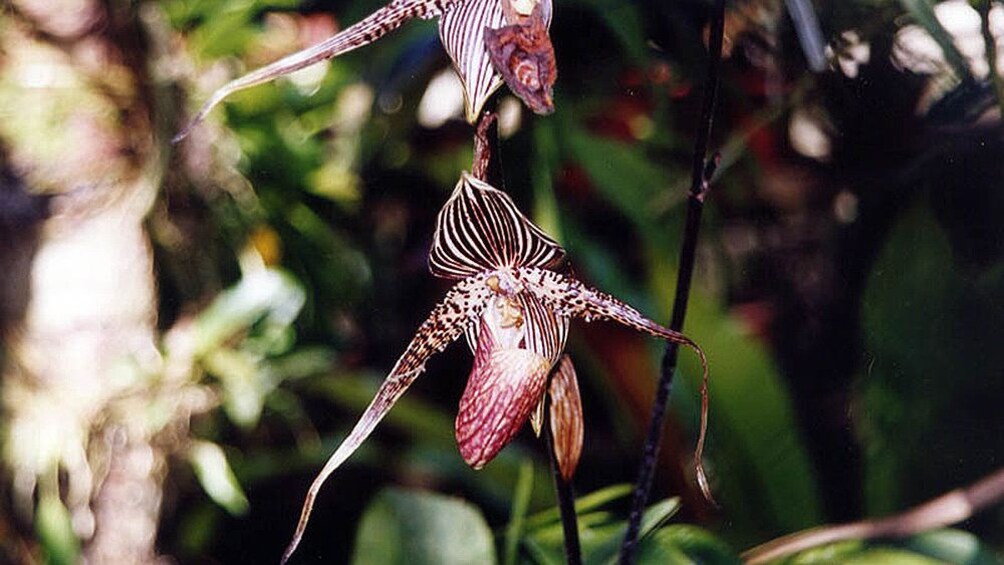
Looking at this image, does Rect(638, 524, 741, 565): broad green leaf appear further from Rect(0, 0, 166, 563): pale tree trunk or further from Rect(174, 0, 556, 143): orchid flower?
Rect(0, 0, 166, 563): pale tree trunk

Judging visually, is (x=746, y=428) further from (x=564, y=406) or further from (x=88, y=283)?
(x=88, y=283)

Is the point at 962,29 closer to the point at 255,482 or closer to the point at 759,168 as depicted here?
the point at 759,168

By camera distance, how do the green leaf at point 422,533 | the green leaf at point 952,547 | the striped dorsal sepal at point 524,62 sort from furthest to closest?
the green leaf at point 422,533 < the green leaf at point 952,547 < the striped dorsal sepal at point 524,62

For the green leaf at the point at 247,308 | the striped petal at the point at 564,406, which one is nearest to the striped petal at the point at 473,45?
the striped petal at the point at 564,406

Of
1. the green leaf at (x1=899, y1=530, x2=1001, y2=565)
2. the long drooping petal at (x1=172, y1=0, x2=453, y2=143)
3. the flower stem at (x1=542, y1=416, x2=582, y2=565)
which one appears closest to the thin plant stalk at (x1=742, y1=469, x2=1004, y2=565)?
the green leaf at (x1=899, y1=530, x2=1001, y2=565)

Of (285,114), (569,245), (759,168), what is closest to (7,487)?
(285,114)

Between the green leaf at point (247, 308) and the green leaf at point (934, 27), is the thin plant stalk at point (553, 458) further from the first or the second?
the green leaf at point (247, 308)

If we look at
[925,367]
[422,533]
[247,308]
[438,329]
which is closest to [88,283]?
[247,308]

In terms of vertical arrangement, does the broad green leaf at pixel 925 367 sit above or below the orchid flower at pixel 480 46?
below
